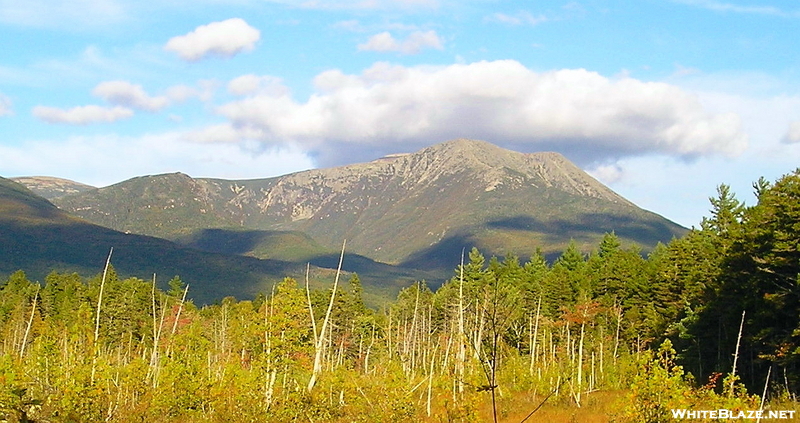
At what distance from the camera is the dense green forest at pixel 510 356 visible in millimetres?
15177

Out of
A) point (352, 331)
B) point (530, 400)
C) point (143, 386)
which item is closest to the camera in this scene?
point (143, 386)

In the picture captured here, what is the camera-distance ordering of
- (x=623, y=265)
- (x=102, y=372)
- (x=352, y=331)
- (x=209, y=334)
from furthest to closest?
(x=352, y=331) → (x=209, y=334) → (x=623, y=265) → (x=102, y=372)

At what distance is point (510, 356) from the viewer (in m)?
59.6

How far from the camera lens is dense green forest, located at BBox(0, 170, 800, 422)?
49.8 feet

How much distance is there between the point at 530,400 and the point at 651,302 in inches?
870

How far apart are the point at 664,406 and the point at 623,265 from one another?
201 feet

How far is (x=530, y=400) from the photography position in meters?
46.2

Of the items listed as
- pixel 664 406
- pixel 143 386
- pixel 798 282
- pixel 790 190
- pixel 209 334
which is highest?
pixel 790 190

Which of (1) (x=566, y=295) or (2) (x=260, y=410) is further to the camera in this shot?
(1) (x=566, y=295)

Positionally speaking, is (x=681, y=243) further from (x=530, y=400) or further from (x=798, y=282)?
(x=798, y=282)

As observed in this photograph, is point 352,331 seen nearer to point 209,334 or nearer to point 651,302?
point 209,334

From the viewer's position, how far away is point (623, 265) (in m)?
72.1

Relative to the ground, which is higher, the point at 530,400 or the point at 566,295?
the point at 566,295

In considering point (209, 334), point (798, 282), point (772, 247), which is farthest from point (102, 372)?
point (209, 334)
